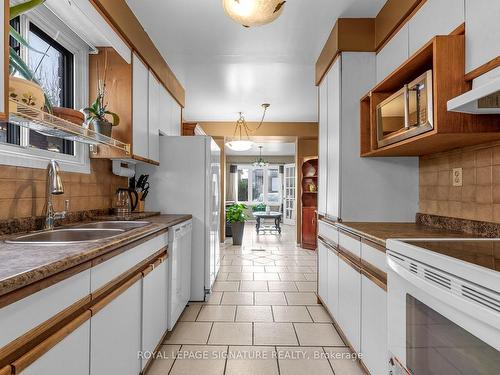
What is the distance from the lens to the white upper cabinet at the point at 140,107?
2.48 metres

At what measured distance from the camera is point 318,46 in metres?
2.95

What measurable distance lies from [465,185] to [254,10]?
1.59m

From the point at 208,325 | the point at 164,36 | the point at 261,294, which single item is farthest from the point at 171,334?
the point at 164,36

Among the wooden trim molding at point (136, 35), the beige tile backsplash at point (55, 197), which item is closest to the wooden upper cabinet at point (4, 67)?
the beige tile backsplash at point (55, 197)

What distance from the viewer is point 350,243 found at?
2057 mm

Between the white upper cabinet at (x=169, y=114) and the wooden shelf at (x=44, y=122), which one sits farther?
the white upper cabinet at (x=169, y=114)

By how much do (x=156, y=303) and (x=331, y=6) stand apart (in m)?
2.42

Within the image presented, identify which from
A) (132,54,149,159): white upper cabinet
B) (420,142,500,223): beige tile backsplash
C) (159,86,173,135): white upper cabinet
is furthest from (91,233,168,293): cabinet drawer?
(420,142,500,223): beige tile backsplash

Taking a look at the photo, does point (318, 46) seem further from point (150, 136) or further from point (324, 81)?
point (150, 136)

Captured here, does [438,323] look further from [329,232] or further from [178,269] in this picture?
[178,269]

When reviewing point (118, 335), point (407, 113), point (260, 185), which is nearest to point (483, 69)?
point (407, 113)

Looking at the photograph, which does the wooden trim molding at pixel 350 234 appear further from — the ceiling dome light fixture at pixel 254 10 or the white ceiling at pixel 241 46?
the white ceiling at pixel 241 46

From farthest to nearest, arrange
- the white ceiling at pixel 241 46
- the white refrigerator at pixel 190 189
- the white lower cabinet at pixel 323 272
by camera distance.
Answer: the white refrigerator at pixel 190 189 < the white lower cabinet at pixel 323 272 < the white ceiling at pixel 241 46

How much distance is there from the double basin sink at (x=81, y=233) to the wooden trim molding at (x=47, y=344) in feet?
1.61
